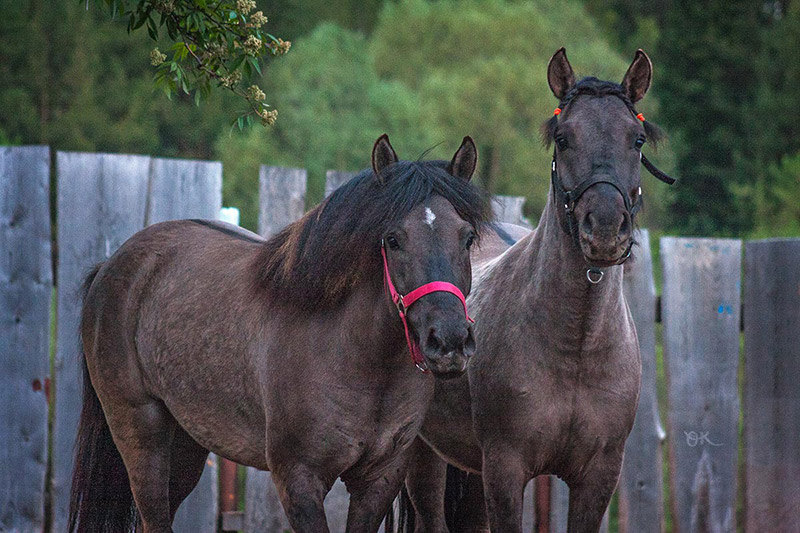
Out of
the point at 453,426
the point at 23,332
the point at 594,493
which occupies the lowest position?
the point at 594,493

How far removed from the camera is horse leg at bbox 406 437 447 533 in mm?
4809

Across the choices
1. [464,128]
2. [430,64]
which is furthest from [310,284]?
[430,64]

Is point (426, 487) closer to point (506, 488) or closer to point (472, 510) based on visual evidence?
point (472, 510)

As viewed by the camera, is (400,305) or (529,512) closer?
(400,305)

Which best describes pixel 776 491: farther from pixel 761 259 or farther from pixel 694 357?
pixel 761 259

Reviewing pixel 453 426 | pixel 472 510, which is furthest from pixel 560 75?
pixel 472 510

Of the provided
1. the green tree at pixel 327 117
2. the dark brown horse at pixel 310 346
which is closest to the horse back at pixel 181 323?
the dark brown horse at pixel 310 346

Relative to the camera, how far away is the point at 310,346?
3.54 meters

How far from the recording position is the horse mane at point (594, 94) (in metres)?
3.75

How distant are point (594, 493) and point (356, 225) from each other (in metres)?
1.45

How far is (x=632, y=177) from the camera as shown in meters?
3.56

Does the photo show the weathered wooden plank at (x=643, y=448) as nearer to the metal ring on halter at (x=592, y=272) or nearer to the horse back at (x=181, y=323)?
the metal ring on halter at (x=592, y=272)

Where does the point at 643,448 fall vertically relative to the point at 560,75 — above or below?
below

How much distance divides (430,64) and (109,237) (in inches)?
901
